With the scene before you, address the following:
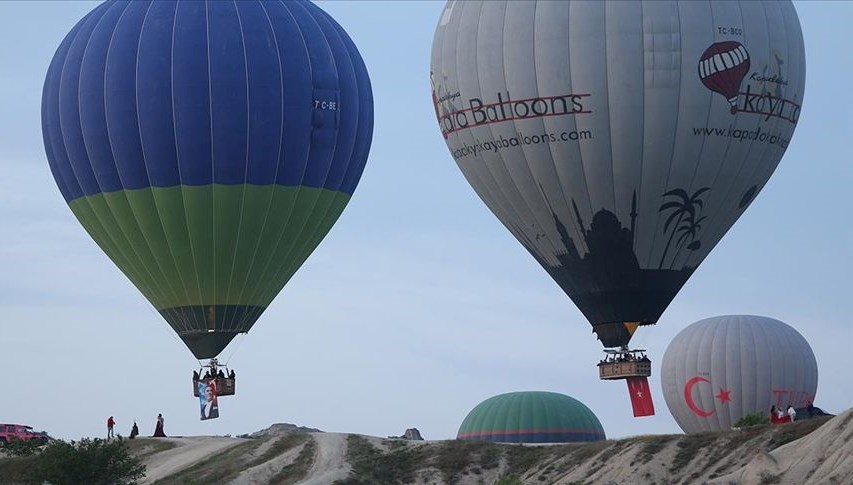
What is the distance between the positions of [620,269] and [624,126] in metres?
4.36

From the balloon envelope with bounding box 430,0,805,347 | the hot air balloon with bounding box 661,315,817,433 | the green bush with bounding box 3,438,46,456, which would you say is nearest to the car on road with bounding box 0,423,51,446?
the green bush with bounding box 3,438,46,456

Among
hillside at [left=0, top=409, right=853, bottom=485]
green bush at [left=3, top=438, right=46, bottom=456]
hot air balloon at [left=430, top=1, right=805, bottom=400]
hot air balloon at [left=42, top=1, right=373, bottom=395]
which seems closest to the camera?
hillside at [left=0, top=409, right=853, bottom=485]

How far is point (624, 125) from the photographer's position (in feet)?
185

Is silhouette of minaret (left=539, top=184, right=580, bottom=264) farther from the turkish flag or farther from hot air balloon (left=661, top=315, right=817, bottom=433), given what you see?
hot air balloon (left=661, top=315, right=817, bottom=433)

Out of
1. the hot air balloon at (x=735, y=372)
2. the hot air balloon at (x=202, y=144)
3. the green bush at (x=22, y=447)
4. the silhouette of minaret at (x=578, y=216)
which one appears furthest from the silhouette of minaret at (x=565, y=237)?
the hot air balloon at (x=735, y=372)

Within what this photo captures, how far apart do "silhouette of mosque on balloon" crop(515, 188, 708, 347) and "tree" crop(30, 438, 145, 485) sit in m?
14.3

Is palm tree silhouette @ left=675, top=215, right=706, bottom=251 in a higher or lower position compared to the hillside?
higher

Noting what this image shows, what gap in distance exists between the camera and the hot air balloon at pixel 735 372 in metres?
78.6

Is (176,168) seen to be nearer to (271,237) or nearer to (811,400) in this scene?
(271,237)

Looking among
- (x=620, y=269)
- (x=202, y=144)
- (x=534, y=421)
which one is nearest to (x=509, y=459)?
(x=620, y=269)

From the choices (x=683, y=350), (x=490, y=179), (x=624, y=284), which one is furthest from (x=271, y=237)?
→ (x=683, y=350)

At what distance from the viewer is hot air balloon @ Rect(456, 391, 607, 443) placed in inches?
3366

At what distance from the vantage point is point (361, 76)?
212ft

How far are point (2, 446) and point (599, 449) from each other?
20590 millimetres
